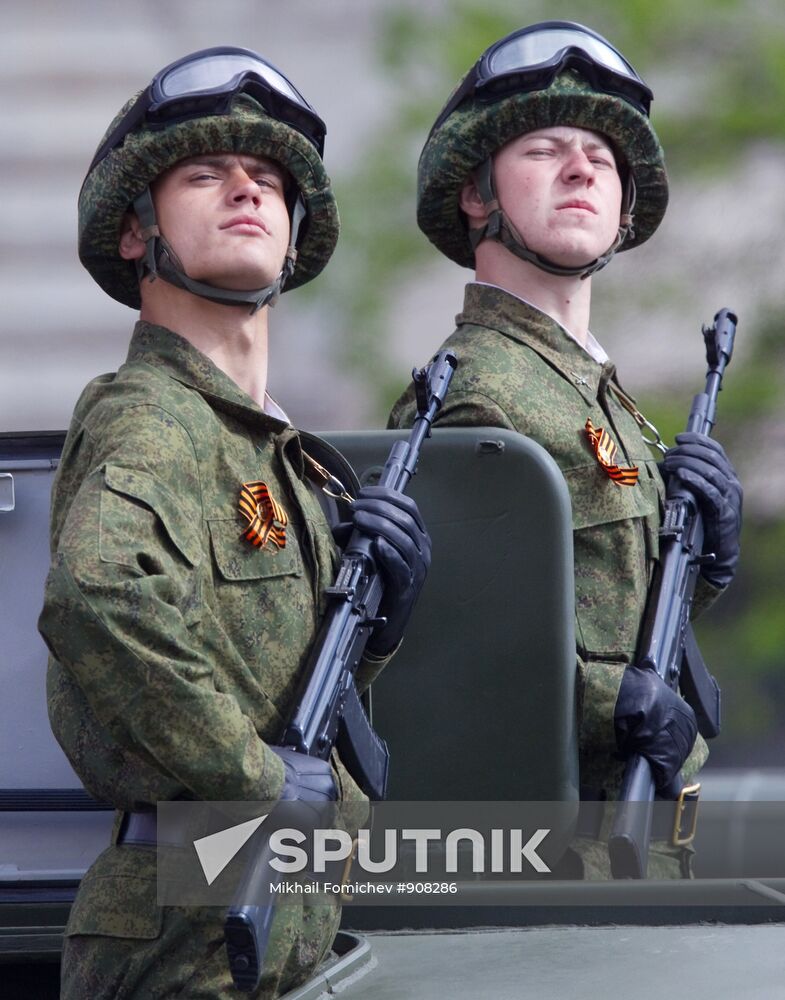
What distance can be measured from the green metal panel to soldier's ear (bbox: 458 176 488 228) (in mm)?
497

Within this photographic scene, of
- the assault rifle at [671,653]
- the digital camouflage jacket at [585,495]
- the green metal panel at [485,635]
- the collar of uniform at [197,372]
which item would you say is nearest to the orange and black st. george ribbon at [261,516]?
the collar of uniform at [197,372]

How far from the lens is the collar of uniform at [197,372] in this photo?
265cm

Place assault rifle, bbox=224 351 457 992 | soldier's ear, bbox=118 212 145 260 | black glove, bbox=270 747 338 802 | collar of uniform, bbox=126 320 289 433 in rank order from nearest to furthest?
black glove, bbox=270 747 338 802 < assault rifle, bbox=224 351 457 992 < collar of uniform, bbox=126 320 289 433 < soldier's ear, bbox=118 212 145 260

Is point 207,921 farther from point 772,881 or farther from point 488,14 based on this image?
point 488,14

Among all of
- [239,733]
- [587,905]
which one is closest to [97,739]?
[239,733]

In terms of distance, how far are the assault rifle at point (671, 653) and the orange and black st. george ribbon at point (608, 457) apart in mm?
136

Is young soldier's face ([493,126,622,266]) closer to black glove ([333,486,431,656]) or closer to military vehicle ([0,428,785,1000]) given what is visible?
military vehicle ([0,428,785,1000])

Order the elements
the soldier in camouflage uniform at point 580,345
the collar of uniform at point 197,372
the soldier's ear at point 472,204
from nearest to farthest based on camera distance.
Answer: the collar of uniform at point 197,372, the soldier in camouflage uniform at point 580,345, the soldier's ear at point 472,204

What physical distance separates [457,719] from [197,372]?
81 cm

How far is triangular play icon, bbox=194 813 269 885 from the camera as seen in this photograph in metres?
2.40

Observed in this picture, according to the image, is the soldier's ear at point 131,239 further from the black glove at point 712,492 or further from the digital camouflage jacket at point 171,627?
the black glove at point 712,492

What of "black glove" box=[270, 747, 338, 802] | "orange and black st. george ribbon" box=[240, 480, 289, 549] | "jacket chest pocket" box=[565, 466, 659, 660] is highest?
"jacket chest pocket" box=[565, 466, 659, 660]

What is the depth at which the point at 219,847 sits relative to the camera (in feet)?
7.97

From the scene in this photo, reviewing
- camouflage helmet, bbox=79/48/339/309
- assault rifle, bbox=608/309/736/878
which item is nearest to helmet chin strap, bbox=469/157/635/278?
assault rifle, bbox=608/309/736/878
